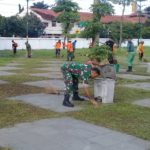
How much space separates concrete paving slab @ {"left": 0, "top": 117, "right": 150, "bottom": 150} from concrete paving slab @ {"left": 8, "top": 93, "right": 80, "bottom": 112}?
1.51m

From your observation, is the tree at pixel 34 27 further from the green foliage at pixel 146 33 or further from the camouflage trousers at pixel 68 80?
the camouflage trousers at pixel 68 80

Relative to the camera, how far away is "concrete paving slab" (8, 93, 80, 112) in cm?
971

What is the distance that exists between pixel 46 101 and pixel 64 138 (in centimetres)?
360

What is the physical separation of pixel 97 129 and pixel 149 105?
9.97 feet

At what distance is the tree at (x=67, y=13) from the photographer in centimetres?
5753

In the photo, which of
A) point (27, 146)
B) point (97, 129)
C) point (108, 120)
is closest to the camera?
point (27, 146)

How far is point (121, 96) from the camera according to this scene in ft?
38.6

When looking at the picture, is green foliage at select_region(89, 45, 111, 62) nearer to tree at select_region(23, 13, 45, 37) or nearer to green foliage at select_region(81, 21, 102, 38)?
green foliage at select_region(81, 21, 102, 38)

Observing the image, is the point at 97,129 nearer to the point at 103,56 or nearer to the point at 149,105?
the point at 149,105

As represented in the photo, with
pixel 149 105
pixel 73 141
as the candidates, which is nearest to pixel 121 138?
pixel 73 141

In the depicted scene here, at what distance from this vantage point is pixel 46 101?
1063cm

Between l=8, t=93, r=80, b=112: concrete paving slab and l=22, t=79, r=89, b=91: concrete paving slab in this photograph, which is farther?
l=22, t=79, r=89, b=91: concrete paving slab

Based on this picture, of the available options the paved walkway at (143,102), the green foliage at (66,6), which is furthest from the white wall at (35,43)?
the paved walkway at (143,102)

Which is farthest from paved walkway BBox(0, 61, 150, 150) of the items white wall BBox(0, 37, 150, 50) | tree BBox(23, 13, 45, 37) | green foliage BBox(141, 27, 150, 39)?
green foliage BBox(141, 27, 150, 39)
